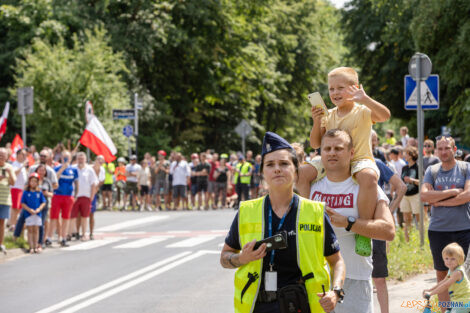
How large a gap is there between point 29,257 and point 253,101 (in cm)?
2936

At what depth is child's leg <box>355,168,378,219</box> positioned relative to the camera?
5020mm

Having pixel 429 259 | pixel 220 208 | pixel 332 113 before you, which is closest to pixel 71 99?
pixel 220 208

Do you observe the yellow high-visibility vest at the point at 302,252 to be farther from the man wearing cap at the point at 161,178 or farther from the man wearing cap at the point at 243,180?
the man wearing cap at the point at 161,178

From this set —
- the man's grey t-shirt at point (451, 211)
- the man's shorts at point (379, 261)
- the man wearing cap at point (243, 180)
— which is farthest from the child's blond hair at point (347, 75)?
the man wearing cap at point (243, 180)

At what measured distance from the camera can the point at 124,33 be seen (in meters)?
37.6

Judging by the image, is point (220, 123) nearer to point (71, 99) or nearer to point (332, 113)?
point (71, 99)

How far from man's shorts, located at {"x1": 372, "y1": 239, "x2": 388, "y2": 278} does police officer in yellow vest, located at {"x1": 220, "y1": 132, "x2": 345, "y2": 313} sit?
11.4ft

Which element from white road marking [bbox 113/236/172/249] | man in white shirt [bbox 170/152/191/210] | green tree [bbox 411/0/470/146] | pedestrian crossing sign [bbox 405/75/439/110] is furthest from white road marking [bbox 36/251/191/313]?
man in white shirt [bbox 170/152/191/210]

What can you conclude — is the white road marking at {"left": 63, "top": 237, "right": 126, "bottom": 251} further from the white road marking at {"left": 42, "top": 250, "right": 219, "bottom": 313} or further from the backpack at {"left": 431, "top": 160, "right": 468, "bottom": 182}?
the backpack at {"left": 431, "top": 160, "right": 468, "bottom": 182}

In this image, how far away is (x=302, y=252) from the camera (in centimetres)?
420

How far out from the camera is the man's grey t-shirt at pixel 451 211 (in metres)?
8.13

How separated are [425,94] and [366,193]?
8921mm

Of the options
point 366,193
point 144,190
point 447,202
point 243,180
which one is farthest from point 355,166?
point 144,190

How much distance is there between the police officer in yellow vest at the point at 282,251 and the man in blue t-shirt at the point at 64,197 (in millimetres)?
13583
